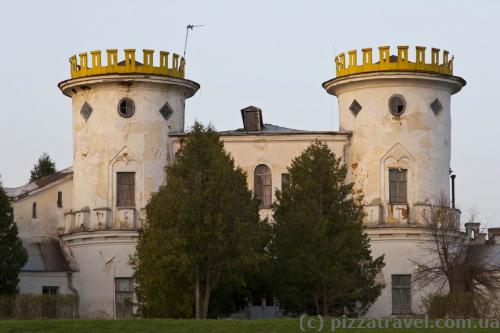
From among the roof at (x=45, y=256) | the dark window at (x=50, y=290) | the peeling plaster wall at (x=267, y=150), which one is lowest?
the dark window at (x=50, y=290)

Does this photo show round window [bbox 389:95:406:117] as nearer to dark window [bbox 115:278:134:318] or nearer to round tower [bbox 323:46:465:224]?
round tower [bbox 323:46:465:224]

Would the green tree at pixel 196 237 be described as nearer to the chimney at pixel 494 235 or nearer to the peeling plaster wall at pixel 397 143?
the peeling plaster wall at pixel 397 143

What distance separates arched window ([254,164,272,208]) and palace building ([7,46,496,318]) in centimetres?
4

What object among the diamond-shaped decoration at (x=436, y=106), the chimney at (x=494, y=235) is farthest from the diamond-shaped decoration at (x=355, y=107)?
the chimney at (x=494, y=235)

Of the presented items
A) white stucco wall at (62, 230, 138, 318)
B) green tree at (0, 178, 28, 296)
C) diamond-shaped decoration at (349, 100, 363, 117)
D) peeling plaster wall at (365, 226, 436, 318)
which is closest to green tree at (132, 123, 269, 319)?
green tree at (0, 178, 28, 296)

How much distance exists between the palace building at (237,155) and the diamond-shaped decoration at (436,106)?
0.04 m

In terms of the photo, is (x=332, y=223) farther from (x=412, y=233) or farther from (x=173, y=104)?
(x=173, y=104)

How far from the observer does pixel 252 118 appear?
58.7 meters

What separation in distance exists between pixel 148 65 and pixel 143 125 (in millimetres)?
2403

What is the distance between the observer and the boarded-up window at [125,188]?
5700cm

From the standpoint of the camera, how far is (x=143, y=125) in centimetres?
5716

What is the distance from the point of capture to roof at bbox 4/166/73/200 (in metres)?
59.1

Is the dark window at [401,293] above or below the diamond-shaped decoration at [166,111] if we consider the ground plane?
below

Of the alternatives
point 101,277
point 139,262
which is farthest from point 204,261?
point 101,277
